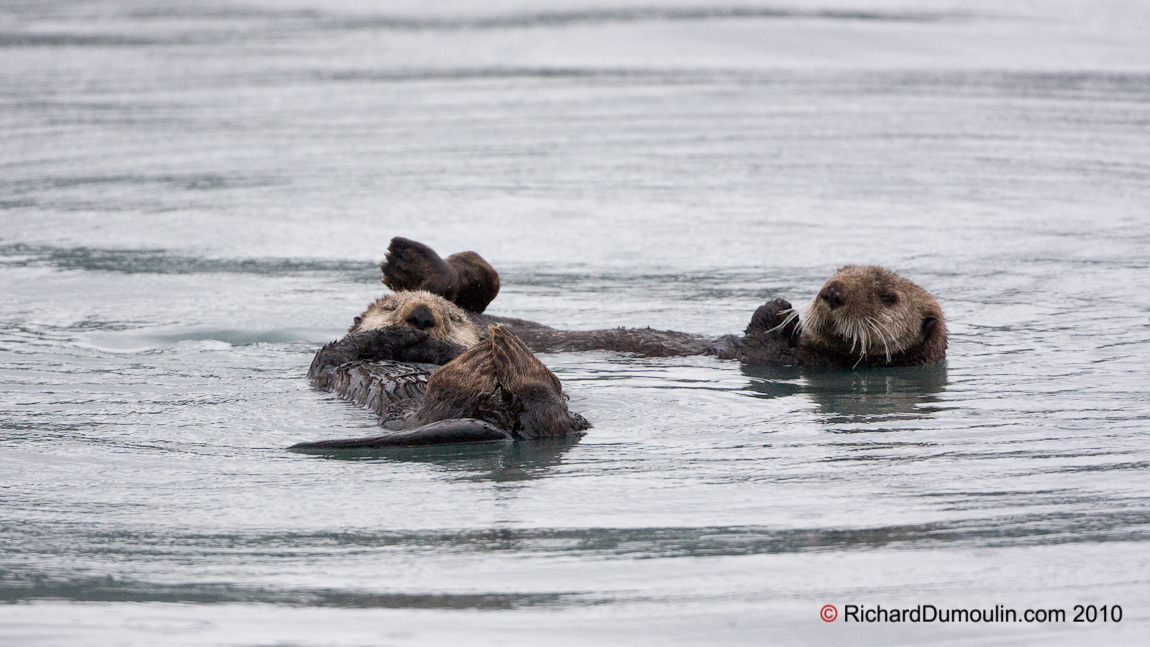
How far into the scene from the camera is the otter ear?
20.5 feet

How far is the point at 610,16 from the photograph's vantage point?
20609 mm

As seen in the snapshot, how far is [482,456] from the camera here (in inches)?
176

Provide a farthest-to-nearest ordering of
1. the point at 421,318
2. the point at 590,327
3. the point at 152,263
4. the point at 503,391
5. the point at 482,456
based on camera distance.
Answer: the point at 152,263 < the point at 590,327 < the point at 421,318 < the point at 503,391 < the point at 482,456

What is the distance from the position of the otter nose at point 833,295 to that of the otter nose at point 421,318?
188 cm

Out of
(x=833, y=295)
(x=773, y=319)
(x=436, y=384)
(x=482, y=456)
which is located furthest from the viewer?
(x=773, y=319)

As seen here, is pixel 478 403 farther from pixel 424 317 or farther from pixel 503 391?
pixel 424 317

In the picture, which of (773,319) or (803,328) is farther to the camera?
(773,319)

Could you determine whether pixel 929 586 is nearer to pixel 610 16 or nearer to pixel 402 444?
pixel 402 444

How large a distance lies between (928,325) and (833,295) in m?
0.53

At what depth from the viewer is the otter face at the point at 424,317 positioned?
5.77m

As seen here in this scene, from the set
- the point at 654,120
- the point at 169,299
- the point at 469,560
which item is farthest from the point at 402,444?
the point at 654,120

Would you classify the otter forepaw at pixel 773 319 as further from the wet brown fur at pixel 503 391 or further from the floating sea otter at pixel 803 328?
the wet brown fur at pixel 503 391

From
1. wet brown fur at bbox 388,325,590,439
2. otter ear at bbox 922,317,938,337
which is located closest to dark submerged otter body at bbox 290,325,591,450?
wet brown fur at bbox 388,325,590,439

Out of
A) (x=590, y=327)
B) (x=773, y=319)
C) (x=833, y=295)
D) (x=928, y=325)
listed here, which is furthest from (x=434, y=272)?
(x=928, y=325)
